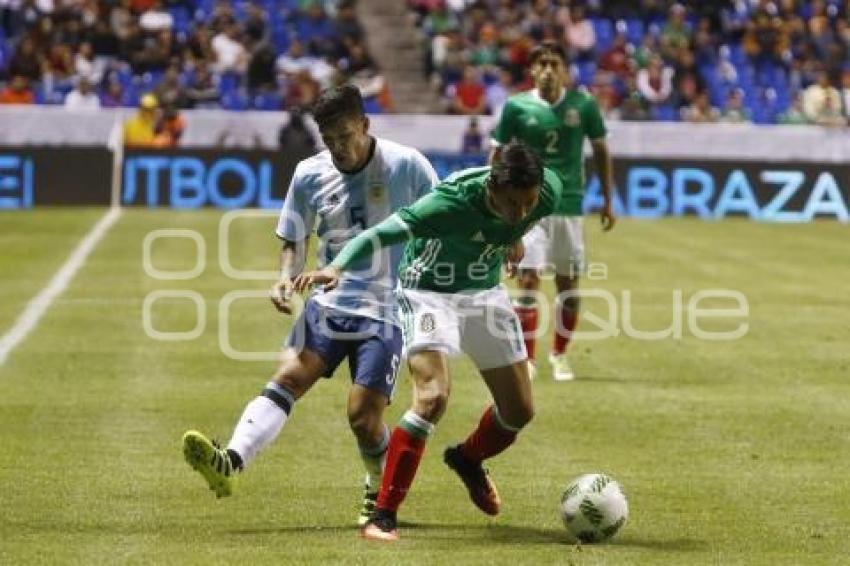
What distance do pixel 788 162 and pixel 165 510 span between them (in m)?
23.5

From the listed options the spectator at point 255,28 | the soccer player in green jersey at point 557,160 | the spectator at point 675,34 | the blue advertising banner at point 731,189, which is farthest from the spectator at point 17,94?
Result: the soccer player in green jersey at point 557,160

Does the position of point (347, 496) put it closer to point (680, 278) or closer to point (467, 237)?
point (467, 237)

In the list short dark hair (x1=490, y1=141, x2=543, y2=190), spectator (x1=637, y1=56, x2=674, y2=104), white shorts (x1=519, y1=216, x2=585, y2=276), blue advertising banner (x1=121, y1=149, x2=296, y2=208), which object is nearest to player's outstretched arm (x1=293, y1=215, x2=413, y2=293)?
short dark hair (x1=490, y1=141, x2=543, y2=190)

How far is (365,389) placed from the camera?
9.62m

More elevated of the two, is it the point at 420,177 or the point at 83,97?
the point at 420,177

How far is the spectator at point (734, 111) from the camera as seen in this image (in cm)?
3522

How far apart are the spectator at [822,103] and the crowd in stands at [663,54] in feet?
0.05

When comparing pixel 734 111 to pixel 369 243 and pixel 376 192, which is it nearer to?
pixel 376 192

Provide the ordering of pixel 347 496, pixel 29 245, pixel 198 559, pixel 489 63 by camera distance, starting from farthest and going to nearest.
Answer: pixel 489 63 < pixel 29 245 < pixel 347 496 < pixel 198 559

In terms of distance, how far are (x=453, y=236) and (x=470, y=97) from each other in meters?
25.5

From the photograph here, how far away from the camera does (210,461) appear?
9133 millimetres

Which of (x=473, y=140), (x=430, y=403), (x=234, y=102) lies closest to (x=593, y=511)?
(x=430, y=403)

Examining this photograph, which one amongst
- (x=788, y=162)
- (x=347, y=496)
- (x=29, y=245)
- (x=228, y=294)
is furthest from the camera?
(x=788, y=162)

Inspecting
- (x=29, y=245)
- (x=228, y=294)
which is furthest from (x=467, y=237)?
(x=29, y=245)
